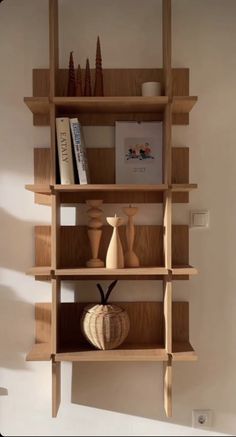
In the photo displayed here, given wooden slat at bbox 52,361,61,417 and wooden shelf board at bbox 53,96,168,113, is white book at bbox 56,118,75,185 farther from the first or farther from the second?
wooden slat at bbox 52,361,61,417

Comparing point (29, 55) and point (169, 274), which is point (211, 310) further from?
point (29, 55)

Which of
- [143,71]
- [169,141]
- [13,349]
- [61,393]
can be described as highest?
[143,71]

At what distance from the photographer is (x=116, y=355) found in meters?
1.80

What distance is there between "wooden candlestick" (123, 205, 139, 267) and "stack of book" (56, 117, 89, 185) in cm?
22

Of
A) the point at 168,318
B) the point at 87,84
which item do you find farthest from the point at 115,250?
the point at 87,84

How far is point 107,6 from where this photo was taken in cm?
201

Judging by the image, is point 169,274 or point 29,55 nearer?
point 169,274

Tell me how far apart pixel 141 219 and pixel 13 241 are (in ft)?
1.84

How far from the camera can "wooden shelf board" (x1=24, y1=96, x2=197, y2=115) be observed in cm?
178

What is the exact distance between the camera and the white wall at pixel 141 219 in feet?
6.61

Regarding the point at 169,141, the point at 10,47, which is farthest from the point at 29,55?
the point at 169,141

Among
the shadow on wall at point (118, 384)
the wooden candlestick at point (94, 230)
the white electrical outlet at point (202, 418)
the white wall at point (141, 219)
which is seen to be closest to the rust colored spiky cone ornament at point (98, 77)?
the white wall at point (141, 219)

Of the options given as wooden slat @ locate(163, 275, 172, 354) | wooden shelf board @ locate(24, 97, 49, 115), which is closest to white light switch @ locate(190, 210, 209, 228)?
wooden slat @ locate(163, 275, 172, 354)

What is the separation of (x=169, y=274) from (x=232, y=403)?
0.70 metres
